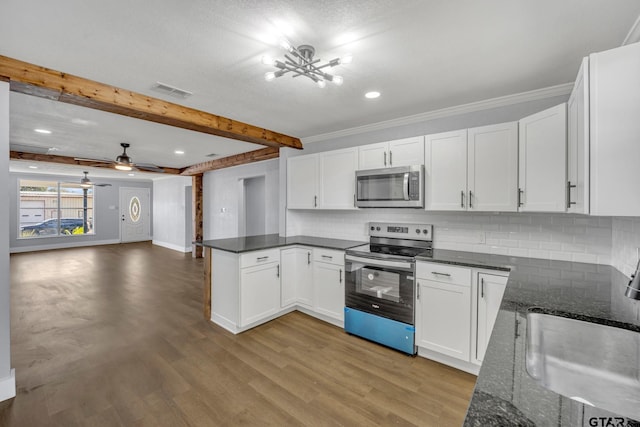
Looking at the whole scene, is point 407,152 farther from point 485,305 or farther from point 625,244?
point 625,244

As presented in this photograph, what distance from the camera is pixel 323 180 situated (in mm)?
3812

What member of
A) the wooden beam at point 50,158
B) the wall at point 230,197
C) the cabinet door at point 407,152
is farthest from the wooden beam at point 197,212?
the cabinet door at point 407,152

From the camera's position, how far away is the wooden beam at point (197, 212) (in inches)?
301

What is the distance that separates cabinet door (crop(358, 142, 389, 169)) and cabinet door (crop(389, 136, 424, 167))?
0.24 ft

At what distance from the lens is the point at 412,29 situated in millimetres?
1736

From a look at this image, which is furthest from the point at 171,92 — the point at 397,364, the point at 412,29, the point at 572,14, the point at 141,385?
the point at 397,364

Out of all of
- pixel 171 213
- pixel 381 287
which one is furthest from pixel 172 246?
pixel 381 287

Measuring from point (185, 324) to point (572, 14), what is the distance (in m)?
4.38

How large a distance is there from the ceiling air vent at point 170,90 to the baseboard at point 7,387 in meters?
2.55

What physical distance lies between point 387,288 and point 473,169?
1.44 metres

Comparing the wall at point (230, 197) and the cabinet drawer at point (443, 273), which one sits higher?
the wall at point (230, 197)

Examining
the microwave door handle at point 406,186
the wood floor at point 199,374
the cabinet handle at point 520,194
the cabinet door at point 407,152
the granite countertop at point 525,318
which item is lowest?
the wood floor at point 199,374

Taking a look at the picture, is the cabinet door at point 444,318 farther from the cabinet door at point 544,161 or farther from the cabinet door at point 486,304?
the cabinet door at point 544,161

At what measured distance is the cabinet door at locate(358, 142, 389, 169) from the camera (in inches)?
127
